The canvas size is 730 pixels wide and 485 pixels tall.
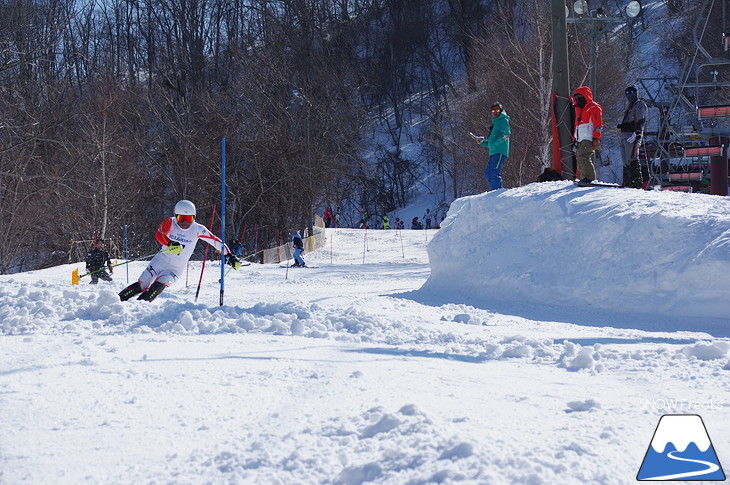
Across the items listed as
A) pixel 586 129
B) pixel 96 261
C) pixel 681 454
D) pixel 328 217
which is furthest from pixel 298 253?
pixel 328 217

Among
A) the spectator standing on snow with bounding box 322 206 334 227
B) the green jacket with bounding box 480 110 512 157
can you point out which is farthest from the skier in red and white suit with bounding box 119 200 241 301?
the spectator standing on snow with bounding box 322 206 334 227

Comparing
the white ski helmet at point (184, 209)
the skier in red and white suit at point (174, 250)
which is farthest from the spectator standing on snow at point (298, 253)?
the white ski helmet at point (184, 209)

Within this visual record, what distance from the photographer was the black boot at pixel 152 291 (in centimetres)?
985

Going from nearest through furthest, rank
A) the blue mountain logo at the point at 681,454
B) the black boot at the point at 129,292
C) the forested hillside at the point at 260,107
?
1. the blue mountain logo at the point at 681,454
2. the black boot at the point at 129,292
3. the forested hillside at the point at 260,107

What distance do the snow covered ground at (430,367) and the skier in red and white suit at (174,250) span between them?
2.90 ft

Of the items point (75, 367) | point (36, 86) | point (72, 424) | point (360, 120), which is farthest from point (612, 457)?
point (360, 120)

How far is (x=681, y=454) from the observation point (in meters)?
3.47

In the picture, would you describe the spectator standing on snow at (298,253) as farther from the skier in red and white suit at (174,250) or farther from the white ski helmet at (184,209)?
the white ski helmet at (184,209)

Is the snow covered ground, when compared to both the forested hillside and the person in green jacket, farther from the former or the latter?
the forested hillside

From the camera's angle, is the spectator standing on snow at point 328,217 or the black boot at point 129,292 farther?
the spectator standing on snow at point 328,217

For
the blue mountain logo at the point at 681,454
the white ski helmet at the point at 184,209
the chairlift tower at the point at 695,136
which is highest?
the chairlift tower at the point at 695,136

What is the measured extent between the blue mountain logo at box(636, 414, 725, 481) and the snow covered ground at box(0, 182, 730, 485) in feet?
0.28

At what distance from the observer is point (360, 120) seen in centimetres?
4588

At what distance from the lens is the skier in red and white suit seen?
10.1 m
